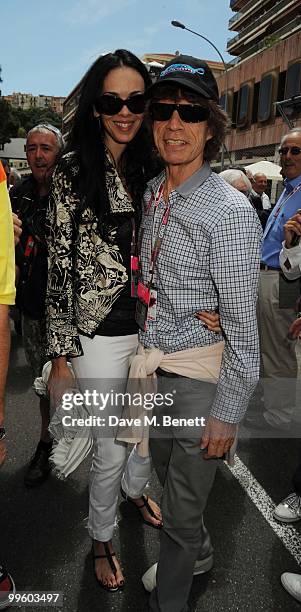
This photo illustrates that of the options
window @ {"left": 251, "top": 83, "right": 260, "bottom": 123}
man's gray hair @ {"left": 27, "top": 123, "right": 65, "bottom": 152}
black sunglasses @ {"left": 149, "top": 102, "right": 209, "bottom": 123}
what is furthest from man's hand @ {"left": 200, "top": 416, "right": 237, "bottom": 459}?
window @ {"left": 251, "top": 83, "right": 260, "bottom": 123}

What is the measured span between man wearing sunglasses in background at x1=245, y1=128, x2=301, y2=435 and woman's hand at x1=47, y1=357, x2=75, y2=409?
216 cm

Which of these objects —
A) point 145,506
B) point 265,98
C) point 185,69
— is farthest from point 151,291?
point 265,98

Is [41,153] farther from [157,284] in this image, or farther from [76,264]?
[157,284]

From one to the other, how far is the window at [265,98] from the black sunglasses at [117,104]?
25.7m

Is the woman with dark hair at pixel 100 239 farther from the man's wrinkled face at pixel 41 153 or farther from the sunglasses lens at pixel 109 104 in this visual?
the man's wrinkled face at pixel 41 153

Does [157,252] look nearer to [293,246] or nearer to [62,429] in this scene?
[62,429]

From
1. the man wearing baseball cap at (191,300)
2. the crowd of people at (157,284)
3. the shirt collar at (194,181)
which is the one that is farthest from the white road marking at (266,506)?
the shirt collar at (194,181)

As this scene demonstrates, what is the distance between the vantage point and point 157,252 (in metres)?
1.61

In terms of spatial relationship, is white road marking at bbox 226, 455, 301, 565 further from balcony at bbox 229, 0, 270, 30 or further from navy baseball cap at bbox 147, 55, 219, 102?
balcony at bbox 229, 0, 270, 30

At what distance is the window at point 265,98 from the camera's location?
80.9 feet

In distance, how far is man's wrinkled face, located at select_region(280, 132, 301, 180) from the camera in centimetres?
355

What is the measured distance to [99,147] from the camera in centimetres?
185

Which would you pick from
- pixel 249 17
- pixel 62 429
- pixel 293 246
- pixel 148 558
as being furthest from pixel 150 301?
pixel 249 17

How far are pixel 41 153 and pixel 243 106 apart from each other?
1134 inches
